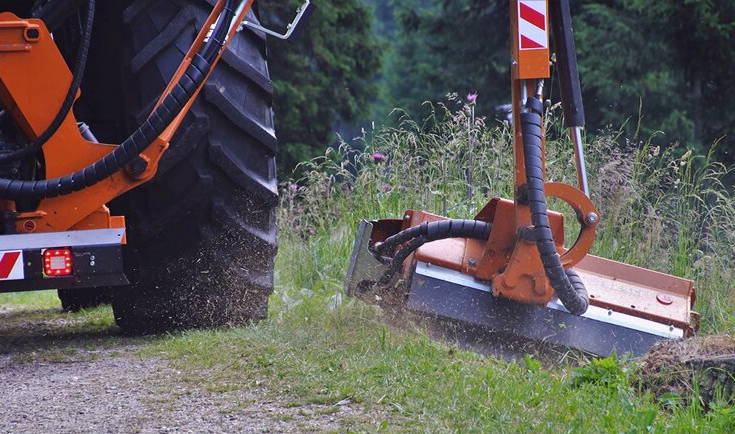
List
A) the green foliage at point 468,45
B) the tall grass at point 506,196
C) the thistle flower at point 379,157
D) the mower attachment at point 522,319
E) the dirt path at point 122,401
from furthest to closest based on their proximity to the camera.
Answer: the green foliage at point 468,45 → the thistle flower at point 379,157 → the tall grass at point 506,196 → the mower attachment at point 522,319 → the dirt path at point 122,401

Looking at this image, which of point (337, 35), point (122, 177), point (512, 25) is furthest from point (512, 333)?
point (337, 35)

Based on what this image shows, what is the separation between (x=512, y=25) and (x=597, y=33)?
13799 mm

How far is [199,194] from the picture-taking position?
4570 mm

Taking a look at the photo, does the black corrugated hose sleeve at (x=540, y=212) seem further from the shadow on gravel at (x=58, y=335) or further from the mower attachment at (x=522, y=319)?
the shadow on gravel at (x=58, y=335)

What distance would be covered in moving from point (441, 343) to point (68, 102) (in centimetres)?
159

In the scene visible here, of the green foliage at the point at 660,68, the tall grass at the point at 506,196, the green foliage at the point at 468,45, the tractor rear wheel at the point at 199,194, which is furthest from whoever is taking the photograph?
the green foliage at the point at 468,45

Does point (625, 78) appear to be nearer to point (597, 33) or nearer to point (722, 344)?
point (597, 33)

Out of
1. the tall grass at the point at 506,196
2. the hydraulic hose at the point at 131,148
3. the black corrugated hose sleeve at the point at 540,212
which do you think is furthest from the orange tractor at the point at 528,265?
the hydraulic hose at the point at 131,148

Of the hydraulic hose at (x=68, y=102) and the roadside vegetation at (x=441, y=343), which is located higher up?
the hydraulic hose at (x=68, y=102)

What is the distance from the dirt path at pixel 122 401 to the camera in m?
3.19

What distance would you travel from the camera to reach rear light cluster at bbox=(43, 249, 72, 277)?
4.11m

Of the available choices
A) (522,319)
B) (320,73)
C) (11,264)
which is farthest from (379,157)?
(320,73)

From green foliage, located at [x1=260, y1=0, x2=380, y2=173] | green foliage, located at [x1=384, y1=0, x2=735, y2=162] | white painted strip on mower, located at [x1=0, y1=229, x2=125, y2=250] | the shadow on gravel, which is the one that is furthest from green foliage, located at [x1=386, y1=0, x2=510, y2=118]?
white painted strip on mower, located at [x1=0, y1=229, x2=125, y2=250]

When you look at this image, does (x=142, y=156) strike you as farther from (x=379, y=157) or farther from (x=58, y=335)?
(x=379, y=157)
